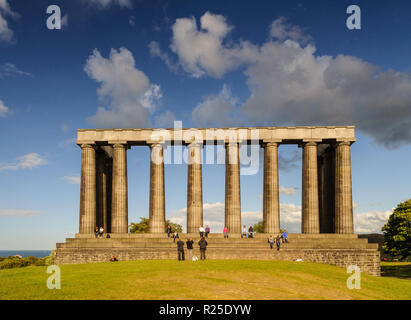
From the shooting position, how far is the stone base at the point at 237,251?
43375mm

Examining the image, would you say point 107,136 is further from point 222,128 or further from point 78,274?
point 78,274

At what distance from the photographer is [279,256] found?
144 ft

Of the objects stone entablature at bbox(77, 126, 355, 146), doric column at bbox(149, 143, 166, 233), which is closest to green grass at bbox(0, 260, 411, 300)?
doric column at bbox(149, 143, 166, 233)

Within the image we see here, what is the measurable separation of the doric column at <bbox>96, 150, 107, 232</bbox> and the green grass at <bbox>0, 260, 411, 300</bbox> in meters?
33.2

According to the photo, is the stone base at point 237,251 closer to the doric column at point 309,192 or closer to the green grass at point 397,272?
the doric column at point 309,192

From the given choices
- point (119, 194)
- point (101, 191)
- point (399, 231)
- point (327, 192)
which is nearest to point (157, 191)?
point (119, 194)

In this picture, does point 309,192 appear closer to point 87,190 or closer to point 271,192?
point 271,192

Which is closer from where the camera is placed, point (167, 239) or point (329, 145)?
point (167, 239)

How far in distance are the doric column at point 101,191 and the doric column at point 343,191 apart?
37673 millimetres

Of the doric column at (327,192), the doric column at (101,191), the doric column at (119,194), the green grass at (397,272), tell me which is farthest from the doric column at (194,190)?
the green grass at (397,272)

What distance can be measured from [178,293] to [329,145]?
149ft

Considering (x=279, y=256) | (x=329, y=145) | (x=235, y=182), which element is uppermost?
(x=329, y=145)
